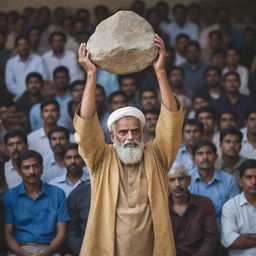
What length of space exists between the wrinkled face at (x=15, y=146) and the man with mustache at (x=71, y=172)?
0.61 meters

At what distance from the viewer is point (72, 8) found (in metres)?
13.1

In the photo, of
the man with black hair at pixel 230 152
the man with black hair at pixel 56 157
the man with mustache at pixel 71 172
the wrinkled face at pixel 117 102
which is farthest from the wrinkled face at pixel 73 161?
the wrinkled face at pixel 117 102

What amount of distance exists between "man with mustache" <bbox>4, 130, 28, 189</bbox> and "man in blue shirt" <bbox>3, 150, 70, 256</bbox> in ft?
2.62

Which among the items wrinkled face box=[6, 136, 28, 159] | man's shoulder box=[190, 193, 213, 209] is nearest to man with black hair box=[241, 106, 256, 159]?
man's shoulder box=[190, 193, 213, 209]

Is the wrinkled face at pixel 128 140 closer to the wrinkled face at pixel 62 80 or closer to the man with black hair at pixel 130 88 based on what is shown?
the man with black hair at pixel 130 88

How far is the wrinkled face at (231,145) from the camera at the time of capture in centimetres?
858

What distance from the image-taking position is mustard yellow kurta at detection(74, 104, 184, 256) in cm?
600

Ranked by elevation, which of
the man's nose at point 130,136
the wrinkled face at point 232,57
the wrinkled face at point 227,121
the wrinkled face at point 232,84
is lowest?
the man's nose at point 130,136

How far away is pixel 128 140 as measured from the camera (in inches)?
240

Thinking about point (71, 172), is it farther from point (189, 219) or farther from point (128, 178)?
point (128, 178)

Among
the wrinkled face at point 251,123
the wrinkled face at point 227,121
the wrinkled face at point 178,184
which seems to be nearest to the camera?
the wrinkled face at point 178,184

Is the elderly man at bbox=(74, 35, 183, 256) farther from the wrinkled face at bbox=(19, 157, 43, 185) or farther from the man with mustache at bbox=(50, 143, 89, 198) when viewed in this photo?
the man with mustache at bbox=(50, 143, 89, 198)

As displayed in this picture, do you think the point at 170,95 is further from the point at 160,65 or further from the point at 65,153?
the point at 65,153

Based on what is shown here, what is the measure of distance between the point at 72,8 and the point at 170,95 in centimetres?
741
